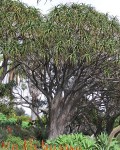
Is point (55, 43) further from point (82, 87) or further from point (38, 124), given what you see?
point (38, 124)

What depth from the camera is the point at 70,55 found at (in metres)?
17.1

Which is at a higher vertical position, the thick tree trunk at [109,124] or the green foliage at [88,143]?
the thick tree trunk at [109,124]

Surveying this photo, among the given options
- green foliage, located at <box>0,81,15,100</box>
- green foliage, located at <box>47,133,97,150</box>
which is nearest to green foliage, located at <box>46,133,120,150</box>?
green foliage, located at <box>47,133,97,150</box>

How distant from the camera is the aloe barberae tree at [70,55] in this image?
57.4 feet

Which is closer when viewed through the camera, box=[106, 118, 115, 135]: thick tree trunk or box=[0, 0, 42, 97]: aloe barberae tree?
box=[0, 0, 42, 97]: aloe barberae tree

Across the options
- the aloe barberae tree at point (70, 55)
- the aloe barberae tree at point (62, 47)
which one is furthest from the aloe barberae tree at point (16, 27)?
the aloe barberae tree at point (70, 55)

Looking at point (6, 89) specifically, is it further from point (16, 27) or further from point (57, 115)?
point (16, 27)

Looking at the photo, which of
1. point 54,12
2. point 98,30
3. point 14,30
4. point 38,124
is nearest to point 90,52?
point 98,30

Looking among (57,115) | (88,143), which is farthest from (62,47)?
(88,143)

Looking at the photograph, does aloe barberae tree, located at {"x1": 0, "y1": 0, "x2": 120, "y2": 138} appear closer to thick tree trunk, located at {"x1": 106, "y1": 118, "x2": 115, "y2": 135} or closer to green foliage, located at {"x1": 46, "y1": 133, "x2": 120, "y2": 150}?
green foliage, located at {"x1": 46, "y1": 133, "x2": 120, "y2": 150}

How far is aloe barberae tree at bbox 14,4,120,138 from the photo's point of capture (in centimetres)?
1748

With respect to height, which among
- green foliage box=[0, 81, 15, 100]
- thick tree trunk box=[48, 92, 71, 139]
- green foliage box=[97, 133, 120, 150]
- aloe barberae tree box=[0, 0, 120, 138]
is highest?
aloe barberae tree box=[0, 0, 120, 138]

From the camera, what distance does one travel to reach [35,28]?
17906 millimetres

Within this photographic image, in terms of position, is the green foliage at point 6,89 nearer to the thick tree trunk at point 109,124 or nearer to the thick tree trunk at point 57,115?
the thick tree trunk at point 57,115
